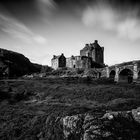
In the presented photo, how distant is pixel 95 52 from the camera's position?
7431cm

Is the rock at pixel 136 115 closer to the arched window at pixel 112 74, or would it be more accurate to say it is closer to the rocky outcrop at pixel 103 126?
the rocky outcrop at pixel 103 126

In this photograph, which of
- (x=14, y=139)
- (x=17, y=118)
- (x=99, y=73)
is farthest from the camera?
(x=99, y=73)

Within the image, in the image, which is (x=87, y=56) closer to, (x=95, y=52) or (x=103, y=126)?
(x=95, y=52)

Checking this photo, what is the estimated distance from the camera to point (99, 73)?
4722 centimetres

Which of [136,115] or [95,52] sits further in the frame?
[95,52]

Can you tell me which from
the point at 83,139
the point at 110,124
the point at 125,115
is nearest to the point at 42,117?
the point at 83,139

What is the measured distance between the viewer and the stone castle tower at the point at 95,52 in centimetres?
7438

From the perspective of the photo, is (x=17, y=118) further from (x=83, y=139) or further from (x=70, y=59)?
(x=70, y=59)

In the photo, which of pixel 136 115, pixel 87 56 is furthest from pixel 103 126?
pixel 87 56

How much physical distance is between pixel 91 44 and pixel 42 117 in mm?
69045

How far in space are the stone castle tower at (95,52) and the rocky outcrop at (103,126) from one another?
66.7 m

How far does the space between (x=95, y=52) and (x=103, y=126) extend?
2715 inches

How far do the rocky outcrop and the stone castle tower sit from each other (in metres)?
66.7

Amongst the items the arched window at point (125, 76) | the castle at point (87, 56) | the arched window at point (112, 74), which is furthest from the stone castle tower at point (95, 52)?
the arched window at point (125, 76)
